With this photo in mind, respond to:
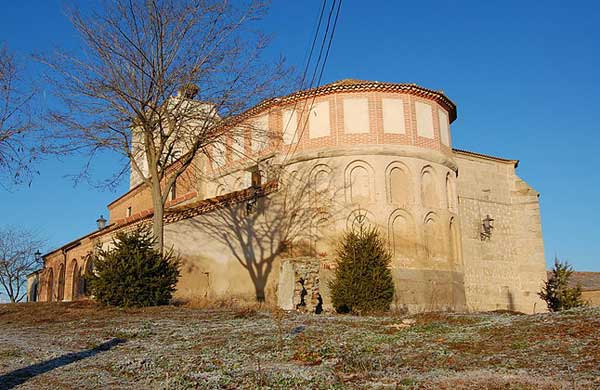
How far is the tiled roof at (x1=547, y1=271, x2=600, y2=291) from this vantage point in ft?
122

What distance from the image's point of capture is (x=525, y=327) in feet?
32.2

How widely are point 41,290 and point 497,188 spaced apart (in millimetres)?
32306

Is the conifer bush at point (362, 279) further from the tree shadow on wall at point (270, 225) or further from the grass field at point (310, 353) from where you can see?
the grass field at point (310, 353)

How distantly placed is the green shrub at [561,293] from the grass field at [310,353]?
9.59m

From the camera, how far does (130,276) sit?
15.4 meters

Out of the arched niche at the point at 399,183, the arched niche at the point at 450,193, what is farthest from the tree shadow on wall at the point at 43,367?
the arched niche at the point at 450,193

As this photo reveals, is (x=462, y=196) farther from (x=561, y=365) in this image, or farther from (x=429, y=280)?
(x=561, y=365)

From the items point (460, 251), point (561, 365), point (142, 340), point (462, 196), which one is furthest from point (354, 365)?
point (462, 196)

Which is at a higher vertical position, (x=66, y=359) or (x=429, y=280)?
(x=429, y=280)

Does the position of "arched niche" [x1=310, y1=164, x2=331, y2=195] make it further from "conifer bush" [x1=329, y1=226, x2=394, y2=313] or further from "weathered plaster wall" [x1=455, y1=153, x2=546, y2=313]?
"weathered plaster wall" [x1=455, y1=153, x2=546, y2=313]

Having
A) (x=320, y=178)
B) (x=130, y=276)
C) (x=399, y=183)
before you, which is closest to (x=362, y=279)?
(x=399, y=183)

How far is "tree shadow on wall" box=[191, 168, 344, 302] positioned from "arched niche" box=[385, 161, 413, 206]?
2.36 m

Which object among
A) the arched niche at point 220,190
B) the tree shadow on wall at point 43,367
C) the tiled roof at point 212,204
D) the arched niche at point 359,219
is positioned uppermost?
the arched niche at point 220,190

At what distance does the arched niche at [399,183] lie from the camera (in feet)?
74.6
